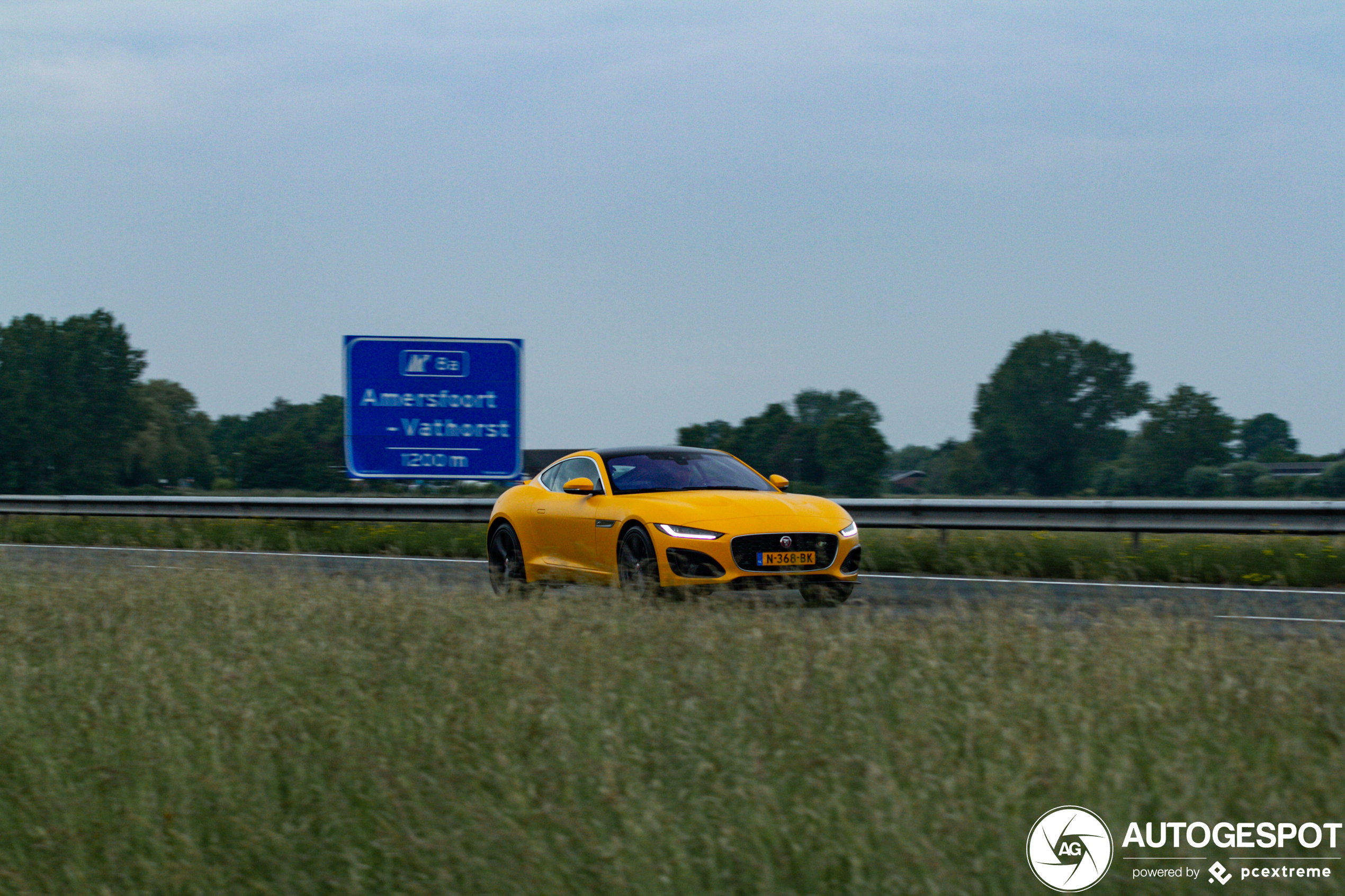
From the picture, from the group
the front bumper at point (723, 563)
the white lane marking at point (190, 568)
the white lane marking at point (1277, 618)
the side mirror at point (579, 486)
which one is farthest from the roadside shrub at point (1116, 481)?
the white lane marking at point (190, 568)

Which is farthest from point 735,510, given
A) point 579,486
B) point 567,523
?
point 567,523

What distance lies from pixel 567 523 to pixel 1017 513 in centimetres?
664

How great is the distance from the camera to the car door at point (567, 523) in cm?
1073

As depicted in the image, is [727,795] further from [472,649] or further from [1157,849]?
[472,649]

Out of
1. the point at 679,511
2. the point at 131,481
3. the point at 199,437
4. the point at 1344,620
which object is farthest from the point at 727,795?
the point at 199,437

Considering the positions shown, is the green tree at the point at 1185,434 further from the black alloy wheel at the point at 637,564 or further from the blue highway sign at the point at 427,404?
the black alloy wheel at the point at 637,564

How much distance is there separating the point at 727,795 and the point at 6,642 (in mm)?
5862

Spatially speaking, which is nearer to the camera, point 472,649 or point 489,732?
point 489,732

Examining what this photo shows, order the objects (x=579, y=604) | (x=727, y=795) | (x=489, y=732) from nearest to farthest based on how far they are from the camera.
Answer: (x=727, y=795), (x=489, y=732), (x=579, y=604)

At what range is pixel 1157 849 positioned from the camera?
3.73 meters

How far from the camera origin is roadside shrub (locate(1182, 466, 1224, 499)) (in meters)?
21.0

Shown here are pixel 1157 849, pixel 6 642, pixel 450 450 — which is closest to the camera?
pixel 1157 849

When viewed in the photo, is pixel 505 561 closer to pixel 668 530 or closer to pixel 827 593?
pixel 668 530

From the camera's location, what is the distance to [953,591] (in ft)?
38.9
